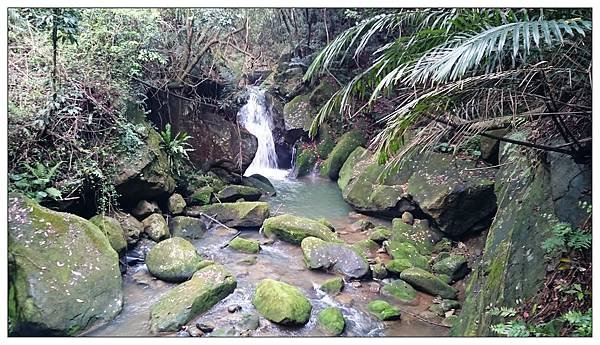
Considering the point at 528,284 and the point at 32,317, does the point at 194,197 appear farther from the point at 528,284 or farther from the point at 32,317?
the point at 528,284

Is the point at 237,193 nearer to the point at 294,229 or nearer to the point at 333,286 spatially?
the point at 294,229

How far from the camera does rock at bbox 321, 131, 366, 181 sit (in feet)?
29.5

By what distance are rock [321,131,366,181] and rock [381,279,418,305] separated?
4629mm

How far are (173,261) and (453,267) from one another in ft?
9.73

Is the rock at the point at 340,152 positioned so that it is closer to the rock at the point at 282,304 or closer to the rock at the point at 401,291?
the rock at the point at 401,291

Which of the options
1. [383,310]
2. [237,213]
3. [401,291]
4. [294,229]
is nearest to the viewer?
[383,310]

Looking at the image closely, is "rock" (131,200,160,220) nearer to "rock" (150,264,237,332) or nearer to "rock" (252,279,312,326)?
"rock" (150,264,237,332)

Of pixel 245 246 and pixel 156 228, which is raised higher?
pixel 156 228

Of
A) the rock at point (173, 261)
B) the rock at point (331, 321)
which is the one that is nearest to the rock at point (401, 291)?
the rock at point (331, 321)

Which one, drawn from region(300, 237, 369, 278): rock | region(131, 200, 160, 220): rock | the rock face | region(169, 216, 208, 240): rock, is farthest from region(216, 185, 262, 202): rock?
the rock face

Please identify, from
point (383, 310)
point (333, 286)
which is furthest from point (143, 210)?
point (383, 310)

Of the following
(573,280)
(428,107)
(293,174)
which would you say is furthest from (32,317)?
(293,174)

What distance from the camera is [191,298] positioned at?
3693 mm

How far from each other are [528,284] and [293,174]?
7.12 m
